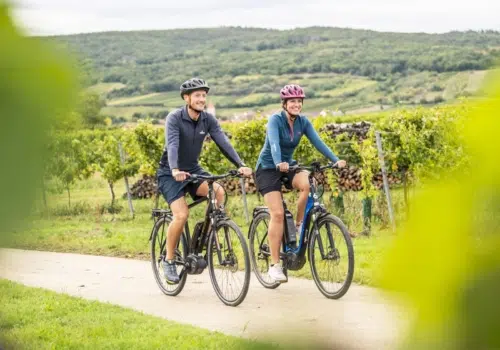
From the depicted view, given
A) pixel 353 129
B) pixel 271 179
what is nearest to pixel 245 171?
pixel 271 179

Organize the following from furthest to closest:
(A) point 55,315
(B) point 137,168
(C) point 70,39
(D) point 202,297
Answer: (B) point 137,168 → (D) point 202,297 → (A) point 55,315 → (C) point 70,39

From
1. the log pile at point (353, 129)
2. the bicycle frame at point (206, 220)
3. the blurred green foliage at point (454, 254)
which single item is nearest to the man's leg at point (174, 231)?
the bicycle frame at point (206, 220)

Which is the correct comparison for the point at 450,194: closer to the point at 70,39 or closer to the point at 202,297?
the point at 70,39

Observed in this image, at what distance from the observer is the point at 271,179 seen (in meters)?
8.37

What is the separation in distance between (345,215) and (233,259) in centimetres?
794

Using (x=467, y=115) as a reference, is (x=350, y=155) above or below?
below

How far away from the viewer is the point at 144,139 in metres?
20.1

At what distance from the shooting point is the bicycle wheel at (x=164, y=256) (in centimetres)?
852

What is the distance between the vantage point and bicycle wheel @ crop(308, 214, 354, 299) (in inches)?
323

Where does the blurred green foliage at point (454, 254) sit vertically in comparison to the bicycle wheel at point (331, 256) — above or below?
above

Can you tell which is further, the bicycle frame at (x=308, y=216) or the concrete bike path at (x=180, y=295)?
the bicycle frame at (x=308, y=216)

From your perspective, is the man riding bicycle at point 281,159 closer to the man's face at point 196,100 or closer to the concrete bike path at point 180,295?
the concrete bike path at point 180,295

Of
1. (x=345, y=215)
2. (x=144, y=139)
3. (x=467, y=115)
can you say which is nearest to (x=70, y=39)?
(x=467, y=115)

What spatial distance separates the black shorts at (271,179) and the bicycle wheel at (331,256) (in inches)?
19.2
